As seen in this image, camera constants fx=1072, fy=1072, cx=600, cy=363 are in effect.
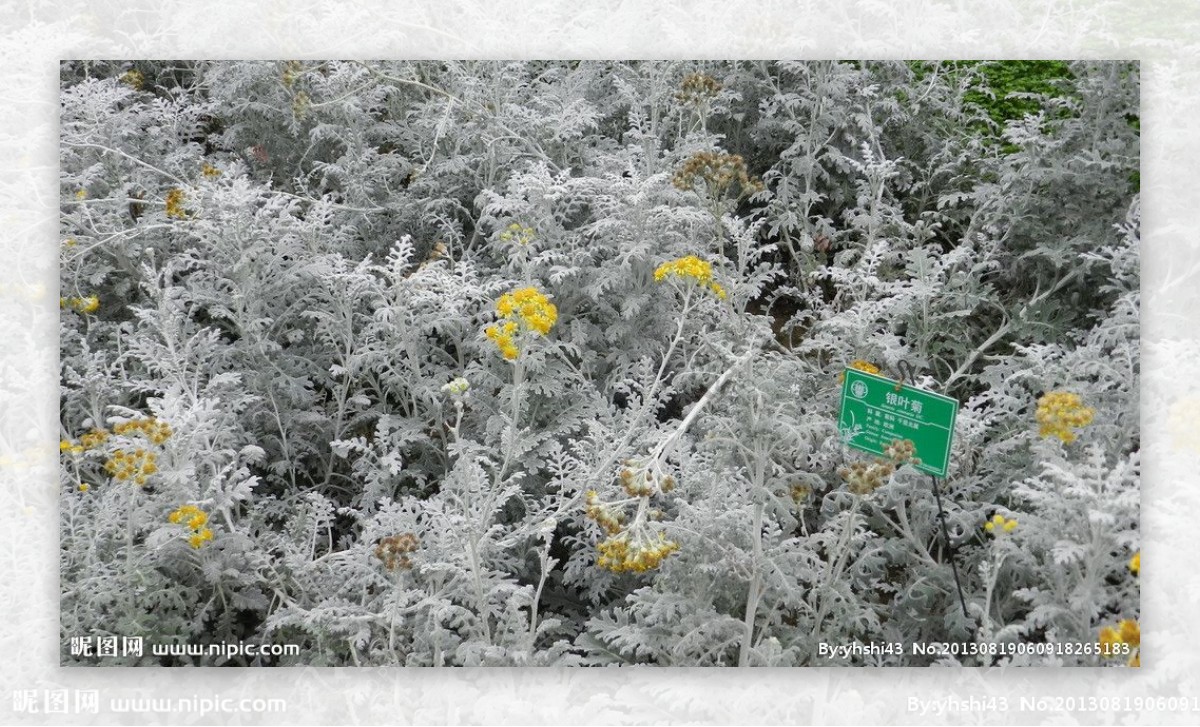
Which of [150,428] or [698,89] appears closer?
[150,428]

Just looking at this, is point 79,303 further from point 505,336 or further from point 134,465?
point 505,336

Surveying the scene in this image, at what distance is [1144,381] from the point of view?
2900 millimetres

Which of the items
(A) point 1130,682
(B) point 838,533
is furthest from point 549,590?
(A) point 1130,682

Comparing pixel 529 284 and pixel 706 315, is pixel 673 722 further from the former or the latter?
pixel 529 284

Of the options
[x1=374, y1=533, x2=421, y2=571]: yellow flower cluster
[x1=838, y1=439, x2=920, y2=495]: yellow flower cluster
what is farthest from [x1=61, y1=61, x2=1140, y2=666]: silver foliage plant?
[x1=838, y1=439, x2=920, y2=495]: yellow flower cluster

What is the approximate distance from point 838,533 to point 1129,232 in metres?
1.18

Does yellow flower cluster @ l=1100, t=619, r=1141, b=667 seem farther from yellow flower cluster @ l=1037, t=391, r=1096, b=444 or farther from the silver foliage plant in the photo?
yellow flower cluster @ l=1037, t=391, r=1096, b=444

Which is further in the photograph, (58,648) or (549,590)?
(549,590)

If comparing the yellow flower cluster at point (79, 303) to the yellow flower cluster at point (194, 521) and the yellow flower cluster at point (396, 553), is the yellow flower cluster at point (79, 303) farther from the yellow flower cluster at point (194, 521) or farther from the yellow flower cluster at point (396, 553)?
the yellow flower cluster at point (396, 553)

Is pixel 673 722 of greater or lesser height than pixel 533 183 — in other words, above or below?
below

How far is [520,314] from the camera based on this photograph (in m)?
2.72

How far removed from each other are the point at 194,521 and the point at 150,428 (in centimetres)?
26

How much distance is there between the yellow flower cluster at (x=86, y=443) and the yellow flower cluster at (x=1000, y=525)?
230cm

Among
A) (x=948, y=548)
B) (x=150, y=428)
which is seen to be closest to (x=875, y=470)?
(x=948, y=548)
